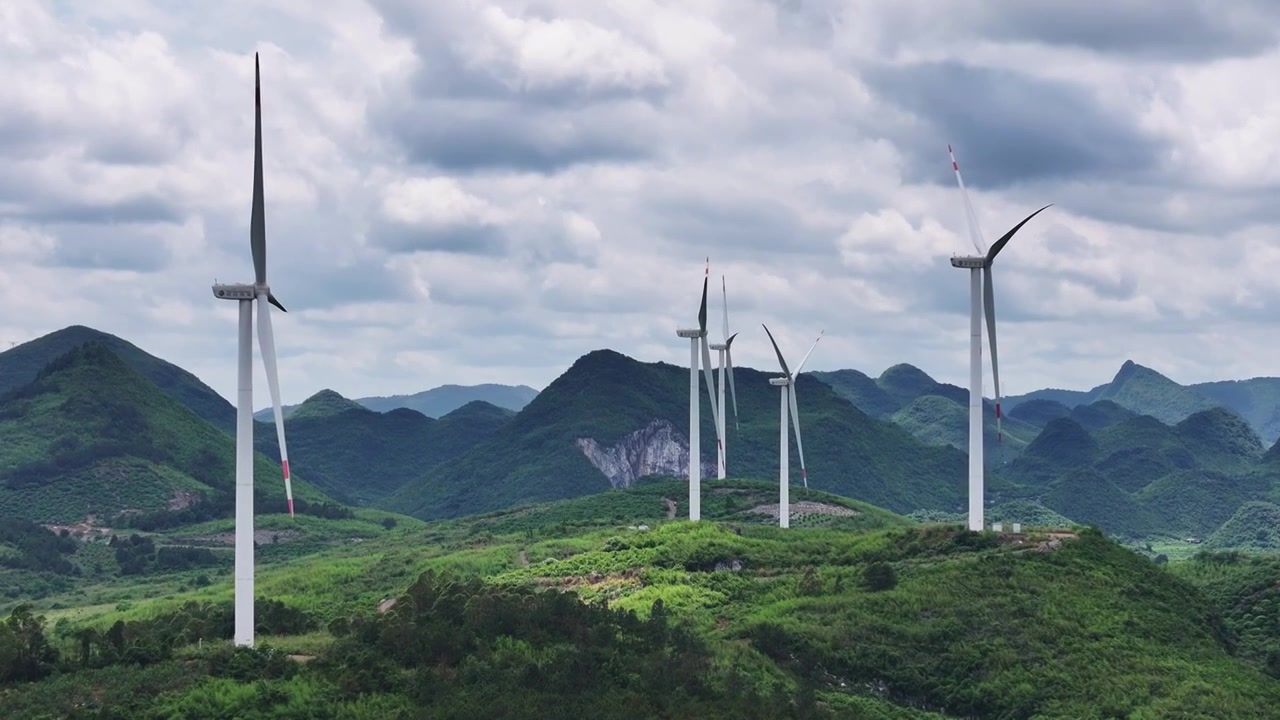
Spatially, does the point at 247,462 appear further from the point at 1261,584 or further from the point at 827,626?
the point at 1261,584

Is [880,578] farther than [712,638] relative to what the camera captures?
Yes

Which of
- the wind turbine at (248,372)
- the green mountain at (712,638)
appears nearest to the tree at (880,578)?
the green mountain at (712,638)

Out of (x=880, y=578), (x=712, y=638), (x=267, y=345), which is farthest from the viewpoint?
(x=880, y=578)

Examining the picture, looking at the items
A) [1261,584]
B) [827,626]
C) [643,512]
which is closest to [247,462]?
[827,626]

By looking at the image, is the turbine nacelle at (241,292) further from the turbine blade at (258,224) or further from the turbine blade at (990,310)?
the turbine blade at (990,310)

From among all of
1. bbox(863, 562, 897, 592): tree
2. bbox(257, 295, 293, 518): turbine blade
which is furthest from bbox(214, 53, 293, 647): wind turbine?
bbox(863, 562, 897, 592): tree

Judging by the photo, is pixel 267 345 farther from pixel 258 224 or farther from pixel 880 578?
pixel 880 578

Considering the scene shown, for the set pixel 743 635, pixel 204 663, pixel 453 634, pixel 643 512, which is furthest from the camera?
pixel 643 512

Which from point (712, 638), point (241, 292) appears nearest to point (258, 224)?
point (241, 292)
